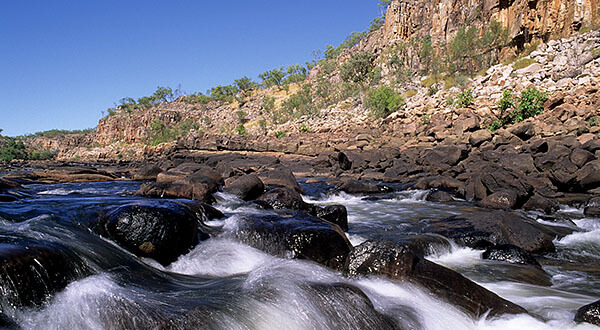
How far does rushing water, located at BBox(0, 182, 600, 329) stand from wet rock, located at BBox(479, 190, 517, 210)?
248 centimetres

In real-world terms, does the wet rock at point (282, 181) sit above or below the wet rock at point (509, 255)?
above

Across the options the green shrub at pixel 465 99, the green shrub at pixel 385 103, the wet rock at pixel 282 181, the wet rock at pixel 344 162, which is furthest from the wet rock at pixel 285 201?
the green shrub at pixel 385 103

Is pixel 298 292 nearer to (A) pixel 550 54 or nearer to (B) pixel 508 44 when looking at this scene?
(A) pixel 550 54

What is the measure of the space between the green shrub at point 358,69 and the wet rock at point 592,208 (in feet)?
137

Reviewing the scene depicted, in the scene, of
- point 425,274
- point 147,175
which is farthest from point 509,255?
point 147,175

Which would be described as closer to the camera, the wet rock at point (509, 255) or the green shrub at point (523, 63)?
the wet rock at point (509, 255)

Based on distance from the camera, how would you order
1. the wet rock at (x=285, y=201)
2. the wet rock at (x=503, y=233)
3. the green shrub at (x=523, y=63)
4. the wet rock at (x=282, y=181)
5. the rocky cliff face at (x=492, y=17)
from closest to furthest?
the wet rock at (x=503, y=233)
the wet rock at (x=285, y=201)
the wet rock at (x=282, y=181)
the green shrub at (x=523, y=63)
the rocky cliff face at (x=492, y=17)

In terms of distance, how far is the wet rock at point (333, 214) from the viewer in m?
6.72

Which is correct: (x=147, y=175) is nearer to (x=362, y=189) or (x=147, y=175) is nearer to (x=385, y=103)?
(x=362, y=189)

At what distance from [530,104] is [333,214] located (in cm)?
1606

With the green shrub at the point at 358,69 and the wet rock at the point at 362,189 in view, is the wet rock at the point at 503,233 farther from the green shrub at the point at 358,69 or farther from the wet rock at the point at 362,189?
the green shrub at the point at 358,69

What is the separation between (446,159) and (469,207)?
20.3 feet

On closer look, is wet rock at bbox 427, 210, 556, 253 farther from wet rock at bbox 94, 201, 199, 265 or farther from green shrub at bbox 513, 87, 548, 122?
green shrub at bbox 513, 87, 548, 122

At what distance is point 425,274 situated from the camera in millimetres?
3760
